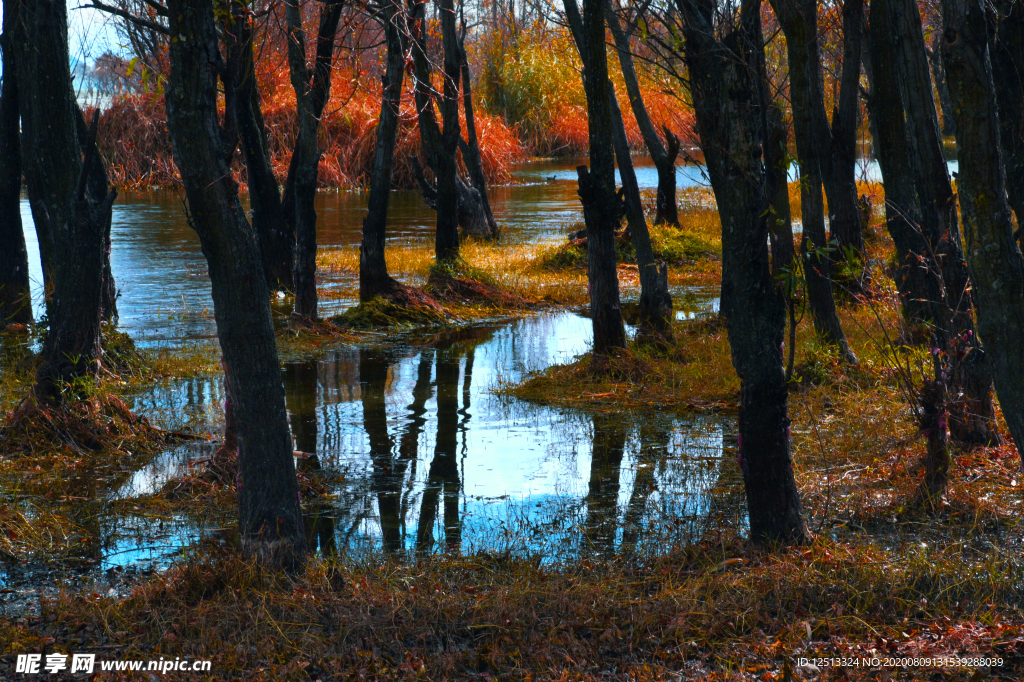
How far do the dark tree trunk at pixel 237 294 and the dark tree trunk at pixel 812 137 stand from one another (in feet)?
16.8

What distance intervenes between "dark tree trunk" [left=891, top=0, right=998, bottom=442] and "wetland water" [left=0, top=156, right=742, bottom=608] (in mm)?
1586

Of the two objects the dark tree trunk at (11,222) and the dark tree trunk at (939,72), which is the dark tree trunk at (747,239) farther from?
the dark tree trunk at (11,222)

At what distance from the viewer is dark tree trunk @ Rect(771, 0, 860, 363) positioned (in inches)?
326

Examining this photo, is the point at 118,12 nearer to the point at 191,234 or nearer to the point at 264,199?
the point at 264,199

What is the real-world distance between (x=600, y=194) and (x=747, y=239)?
4.21 m

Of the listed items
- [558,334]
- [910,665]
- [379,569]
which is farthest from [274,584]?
[558,334]

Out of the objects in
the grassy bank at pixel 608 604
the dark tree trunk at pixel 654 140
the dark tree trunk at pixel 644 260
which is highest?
the dark tree trunk at pixel 654 140

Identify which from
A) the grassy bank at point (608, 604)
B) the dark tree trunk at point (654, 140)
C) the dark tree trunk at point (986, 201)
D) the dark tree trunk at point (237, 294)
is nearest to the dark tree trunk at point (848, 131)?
the dark tree trunk at point (654, 140)

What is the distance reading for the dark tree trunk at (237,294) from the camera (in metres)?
4.24

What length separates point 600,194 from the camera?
28.0ft

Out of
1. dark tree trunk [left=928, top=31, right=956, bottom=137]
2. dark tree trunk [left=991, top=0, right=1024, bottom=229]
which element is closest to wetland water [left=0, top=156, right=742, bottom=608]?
dark tree trunk [left=991, top=0, right=1024, bottom=229]

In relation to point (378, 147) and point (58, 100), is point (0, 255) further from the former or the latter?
point (378, 147)

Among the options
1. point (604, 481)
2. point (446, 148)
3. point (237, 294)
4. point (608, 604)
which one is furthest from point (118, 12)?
point (446, 148)

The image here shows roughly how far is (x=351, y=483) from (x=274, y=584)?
1876 mm
